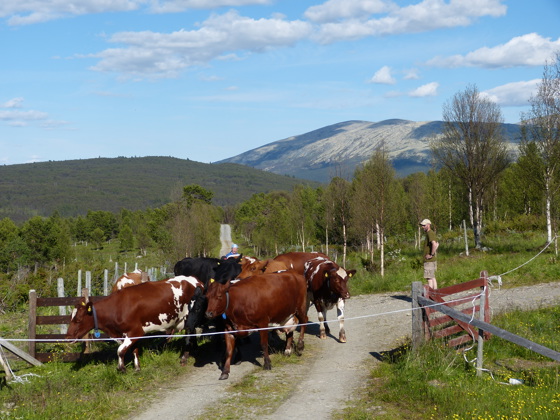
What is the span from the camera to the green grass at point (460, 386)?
8.26 meters

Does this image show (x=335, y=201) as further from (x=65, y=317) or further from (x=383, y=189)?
(x=65, y=317)

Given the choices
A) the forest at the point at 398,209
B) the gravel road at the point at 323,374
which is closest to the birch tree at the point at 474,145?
the forest at the point at 398,209

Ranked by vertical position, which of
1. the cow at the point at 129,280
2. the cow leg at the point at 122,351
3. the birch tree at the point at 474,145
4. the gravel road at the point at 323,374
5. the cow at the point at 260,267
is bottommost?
the gravel road at the point at 323,374

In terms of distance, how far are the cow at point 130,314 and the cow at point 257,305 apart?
2.88 feet

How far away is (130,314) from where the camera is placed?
1178 cm

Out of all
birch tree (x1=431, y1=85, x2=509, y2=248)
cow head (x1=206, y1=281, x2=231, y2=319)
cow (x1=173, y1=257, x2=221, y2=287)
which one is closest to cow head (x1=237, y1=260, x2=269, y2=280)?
cow (x1=173, y1=257, x2=221, y2=287)

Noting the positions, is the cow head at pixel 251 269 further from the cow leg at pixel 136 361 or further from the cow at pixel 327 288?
the cow leg at pixel 136 361

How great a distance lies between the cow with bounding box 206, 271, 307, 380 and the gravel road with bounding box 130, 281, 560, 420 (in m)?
0.61

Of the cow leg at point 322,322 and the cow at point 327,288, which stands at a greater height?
the cow at point 327,288

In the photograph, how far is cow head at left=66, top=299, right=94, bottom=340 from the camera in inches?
457

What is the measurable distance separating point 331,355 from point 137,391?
4.36 m

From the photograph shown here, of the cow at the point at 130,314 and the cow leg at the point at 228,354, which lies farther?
the cow at the point at 130,314

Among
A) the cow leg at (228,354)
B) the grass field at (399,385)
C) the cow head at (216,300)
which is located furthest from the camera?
the cow head at (216,300)

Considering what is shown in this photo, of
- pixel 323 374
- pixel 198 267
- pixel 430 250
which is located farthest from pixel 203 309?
pixel 430 250
